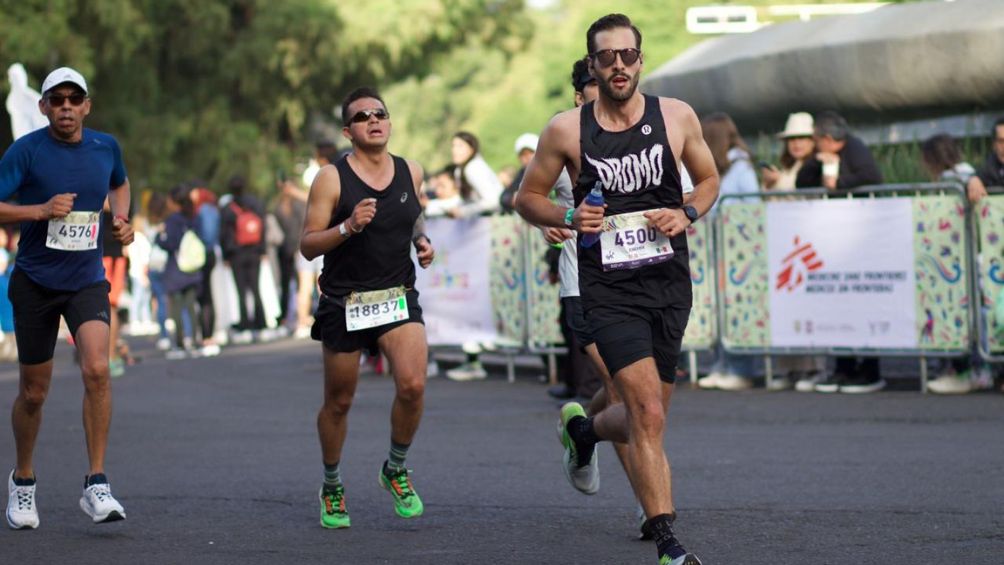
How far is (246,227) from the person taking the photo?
73.0 feet

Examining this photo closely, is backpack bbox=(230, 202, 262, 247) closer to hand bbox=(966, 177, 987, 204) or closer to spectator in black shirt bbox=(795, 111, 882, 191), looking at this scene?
spectator in black shirt bbox=(795, 111, 882, 191)

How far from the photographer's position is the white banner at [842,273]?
13234mm

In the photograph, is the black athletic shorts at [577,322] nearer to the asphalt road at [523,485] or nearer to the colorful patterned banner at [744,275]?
the asphalt road at [523,485]

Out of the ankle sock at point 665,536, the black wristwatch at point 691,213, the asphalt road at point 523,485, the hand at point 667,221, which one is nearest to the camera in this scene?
the ankle sock at point 665,536

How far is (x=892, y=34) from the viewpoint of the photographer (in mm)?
17797

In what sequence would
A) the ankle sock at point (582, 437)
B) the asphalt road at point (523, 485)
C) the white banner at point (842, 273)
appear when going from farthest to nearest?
1. the white banner at point (842, 273)
2. the ankle sock at point (582, 437)
3. the asphalt road at point (523, 485)

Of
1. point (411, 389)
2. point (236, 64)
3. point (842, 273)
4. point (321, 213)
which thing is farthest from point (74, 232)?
point (236, 64)

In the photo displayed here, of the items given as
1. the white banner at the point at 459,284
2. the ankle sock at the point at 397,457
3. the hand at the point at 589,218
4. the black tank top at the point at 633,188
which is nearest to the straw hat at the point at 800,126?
the white banner at the point at 459,284

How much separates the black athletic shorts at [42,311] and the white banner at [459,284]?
7.72m

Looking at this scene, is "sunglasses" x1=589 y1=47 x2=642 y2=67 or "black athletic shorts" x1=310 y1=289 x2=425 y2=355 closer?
"sunglasses" x1=589 y1=47 x2=642 y2=67

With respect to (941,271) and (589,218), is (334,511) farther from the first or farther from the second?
(941,271)

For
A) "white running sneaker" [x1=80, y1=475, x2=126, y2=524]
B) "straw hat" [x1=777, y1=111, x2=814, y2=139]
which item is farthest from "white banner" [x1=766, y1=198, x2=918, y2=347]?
"white running sneaker" [x1=80, y1=475, x2=126, y2=524]

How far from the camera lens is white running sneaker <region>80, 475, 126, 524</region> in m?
8.30

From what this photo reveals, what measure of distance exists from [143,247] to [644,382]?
19.0 m
